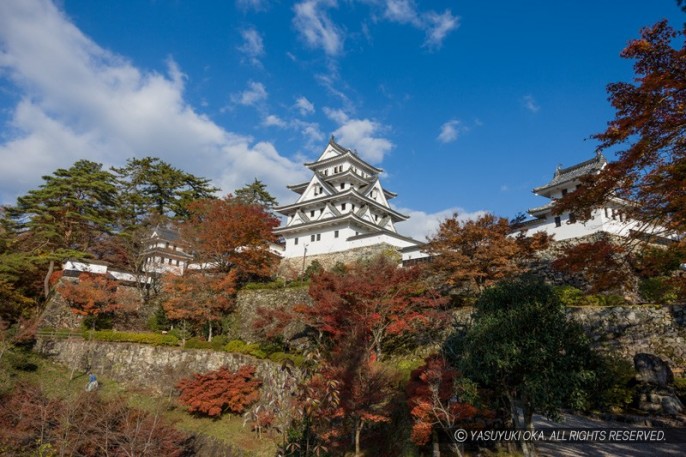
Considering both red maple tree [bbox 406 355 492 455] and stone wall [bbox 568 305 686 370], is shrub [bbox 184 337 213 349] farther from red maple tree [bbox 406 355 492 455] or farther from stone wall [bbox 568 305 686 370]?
stone wall [bbox 568 305 686 370]

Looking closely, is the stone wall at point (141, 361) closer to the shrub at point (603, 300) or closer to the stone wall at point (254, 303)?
the stone wall at point (254, 303)

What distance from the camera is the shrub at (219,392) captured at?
1780 cm

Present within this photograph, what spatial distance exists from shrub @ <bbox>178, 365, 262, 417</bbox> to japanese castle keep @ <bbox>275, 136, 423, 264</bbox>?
13582 mm

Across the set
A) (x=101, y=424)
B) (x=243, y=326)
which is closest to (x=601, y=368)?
(x=101, y=424)

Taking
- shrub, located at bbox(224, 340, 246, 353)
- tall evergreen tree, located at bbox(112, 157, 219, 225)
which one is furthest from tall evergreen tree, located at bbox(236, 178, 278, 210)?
shrub, located at bbox(224, 340, 246, 353)

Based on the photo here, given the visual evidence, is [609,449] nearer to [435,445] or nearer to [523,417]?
[523,417]

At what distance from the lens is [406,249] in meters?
26.9

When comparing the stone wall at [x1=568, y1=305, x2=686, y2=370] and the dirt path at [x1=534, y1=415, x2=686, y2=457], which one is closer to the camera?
the dirt path at [x1=534, y1=415, x2=686, y2=457]

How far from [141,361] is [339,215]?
56.8 ft

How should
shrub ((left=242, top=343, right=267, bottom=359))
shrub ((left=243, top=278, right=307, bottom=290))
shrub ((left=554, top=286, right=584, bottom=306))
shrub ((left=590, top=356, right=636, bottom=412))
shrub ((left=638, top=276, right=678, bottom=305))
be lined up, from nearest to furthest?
shrub ((left=590, top=356, right=636, bottom=412)) → shrub ((left=638, top=276, right=678, bottom=305)) → shrub ((left=554, top=286, right=584, bottom=306)) → shrub ((left=242, top=343, right=267, bottom=359)) → shrub ((left=243, top=278, right=307, bottom=290))

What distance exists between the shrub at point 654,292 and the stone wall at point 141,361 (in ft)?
59.1

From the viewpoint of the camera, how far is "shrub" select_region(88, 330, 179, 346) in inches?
893

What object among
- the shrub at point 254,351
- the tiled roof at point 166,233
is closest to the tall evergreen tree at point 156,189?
the tiled roof at point 166,233

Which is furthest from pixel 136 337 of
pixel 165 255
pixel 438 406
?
pixel 438 406
